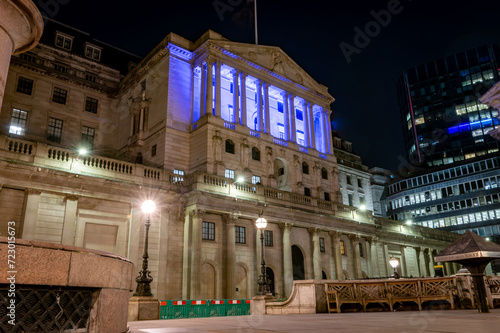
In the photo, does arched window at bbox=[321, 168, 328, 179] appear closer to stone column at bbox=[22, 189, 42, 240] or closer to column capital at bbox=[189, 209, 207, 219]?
column capital at bbox=[189, 209, 207, 219]

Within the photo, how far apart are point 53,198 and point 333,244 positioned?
2740 cm

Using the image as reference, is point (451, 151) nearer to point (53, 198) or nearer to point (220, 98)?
point (220, 98)

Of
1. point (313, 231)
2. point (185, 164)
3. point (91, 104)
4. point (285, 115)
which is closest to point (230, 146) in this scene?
point (185, 164)

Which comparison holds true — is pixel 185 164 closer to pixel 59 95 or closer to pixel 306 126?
pixel 59 95

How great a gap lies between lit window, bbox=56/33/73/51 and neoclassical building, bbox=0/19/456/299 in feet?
0.44

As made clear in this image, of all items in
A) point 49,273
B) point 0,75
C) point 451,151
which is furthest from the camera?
point 451,151

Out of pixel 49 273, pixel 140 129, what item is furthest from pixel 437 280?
pixel 140 129

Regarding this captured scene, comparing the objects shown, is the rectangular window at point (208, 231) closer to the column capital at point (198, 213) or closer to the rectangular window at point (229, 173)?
the column capital at point (198, 213)

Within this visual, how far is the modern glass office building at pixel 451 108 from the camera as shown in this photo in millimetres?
108562

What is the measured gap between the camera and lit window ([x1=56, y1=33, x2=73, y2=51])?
137 feet

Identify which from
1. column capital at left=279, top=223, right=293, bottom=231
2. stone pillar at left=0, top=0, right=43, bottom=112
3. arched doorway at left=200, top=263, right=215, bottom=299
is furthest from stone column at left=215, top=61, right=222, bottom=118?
stone pillar at left=0, top=0, right=43, bottom=112

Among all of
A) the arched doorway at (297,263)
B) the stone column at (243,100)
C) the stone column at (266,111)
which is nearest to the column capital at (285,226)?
the arched doorway at (297,263)

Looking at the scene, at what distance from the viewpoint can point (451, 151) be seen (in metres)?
113

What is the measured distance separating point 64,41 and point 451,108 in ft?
357
